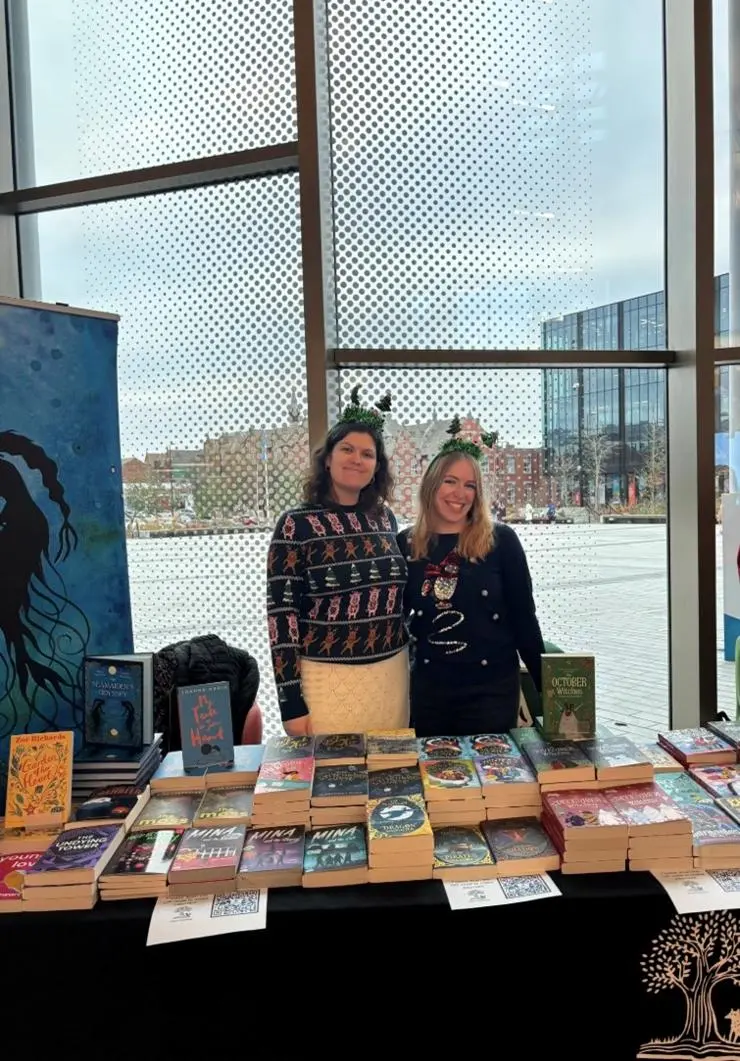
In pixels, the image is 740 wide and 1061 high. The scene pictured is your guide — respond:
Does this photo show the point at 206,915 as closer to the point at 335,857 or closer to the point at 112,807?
the point at 335,857

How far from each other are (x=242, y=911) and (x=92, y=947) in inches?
11.2

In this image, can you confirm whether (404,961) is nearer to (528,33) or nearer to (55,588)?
Answer: (55,588)

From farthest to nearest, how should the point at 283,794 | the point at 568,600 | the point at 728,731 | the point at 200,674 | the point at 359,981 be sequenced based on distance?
the point at 568,600
the point at 200,674
the point at 728,731
the point at 283,794
the point at 359,981

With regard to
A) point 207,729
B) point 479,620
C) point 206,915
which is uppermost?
point 479,620

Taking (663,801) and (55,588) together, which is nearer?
(663,801)

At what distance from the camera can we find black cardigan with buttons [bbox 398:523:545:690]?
2.18 metres

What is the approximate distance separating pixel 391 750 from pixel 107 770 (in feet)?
2.31

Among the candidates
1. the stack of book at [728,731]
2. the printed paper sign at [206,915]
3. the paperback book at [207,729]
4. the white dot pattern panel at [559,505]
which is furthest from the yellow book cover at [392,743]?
the white dot pattern panel at [559,505]

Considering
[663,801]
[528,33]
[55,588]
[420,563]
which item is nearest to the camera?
[663,801]

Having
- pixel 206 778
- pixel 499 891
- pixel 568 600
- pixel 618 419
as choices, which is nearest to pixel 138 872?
pixel 206 778

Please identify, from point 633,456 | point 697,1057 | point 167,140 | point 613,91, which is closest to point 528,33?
point 613,91

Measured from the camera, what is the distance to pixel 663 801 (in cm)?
150

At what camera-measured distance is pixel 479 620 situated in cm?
218

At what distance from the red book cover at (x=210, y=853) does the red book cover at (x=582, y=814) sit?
2.18 ft
